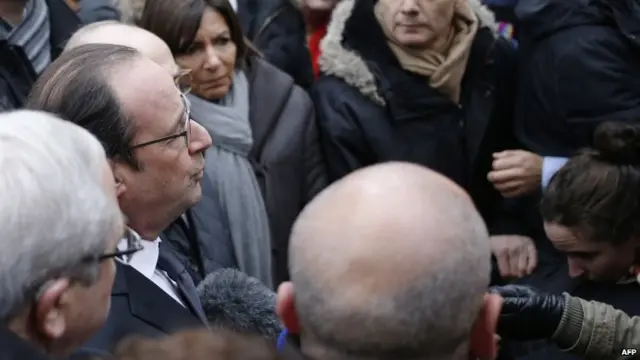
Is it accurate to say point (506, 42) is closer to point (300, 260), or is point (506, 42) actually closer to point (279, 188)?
point (279, 188)

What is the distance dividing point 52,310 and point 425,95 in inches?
82.0

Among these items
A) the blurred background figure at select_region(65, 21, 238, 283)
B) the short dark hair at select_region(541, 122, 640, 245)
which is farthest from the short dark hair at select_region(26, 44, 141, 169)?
the short dark hair at select_region(541, 122, 640, 245)

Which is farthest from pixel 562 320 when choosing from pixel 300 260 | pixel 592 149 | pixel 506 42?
pixel 506 42

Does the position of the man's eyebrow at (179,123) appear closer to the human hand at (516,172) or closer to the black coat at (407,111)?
the black coat at (407,111)

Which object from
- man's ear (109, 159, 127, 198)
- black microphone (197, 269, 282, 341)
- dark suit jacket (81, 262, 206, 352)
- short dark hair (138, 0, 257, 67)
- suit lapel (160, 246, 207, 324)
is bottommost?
black microphone (197, 269, 282, 341)

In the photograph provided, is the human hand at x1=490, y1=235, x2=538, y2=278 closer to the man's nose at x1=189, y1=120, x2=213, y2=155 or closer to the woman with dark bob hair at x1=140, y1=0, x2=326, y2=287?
the woman with dark bob hair at x1=140, y1=0, x2=326, y2=287

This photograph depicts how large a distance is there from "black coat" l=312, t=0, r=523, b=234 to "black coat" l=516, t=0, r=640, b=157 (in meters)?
0.21

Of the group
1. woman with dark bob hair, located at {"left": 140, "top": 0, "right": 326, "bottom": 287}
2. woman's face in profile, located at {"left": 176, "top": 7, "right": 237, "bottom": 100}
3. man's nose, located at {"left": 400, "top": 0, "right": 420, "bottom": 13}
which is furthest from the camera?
man's nose, located at {"left": 400, "top": 0, "right": 420, "bottom": 13}

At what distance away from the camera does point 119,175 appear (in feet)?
6.93

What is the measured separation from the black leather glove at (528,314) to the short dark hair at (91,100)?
843mm

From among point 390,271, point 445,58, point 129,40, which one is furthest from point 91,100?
point 445,58

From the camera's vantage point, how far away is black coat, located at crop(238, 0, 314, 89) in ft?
12.4

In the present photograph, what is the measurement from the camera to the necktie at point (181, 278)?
2.22 metres

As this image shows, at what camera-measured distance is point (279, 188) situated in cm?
321
